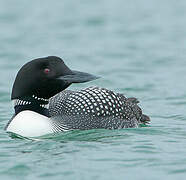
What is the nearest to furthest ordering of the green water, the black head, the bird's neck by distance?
the green water < the black head < the bird's neck

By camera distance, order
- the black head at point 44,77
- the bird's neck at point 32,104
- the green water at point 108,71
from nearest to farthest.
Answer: the green water at point 108,71, the black head at point 44,77, the bird's neck at point 32,104

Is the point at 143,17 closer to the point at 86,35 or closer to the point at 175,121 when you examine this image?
the point at 86,35

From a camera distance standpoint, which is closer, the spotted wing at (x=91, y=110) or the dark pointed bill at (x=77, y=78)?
the dark pointed bill at (x=77, y=78)

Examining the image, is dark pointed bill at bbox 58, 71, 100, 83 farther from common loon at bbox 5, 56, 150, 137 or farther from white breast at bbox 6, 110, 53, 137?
white breast at bbox 6, 110, 53, 137

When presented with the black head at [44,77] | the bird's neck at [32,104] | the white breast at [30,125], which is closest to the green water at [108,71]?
the white breast at [30,125]

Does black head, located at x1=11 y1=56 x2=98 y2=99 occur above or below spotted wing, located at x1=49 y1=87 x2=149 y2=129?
above

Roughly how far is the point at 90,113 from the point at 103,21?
7808mm

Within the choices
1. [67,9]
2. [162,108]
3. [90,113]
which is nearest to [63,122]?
[90,113]

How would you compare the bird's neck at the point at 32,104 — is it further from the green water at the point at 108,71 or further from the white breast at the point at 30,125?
the green water at the point at 108,71

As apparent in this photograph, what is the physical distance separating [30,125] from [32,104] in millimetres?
272

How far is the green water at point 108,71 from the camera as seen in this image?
22.7 ft

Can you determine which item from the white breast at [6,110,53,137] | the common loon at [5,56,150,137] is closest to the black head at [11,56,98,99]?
the common loon at [5,56,150,137]

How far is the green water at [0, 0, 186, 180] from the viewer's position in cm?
692

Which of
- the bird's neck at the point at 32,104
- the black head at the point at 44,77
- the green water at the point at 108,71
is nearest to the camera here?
the green water at the point at 108,71
